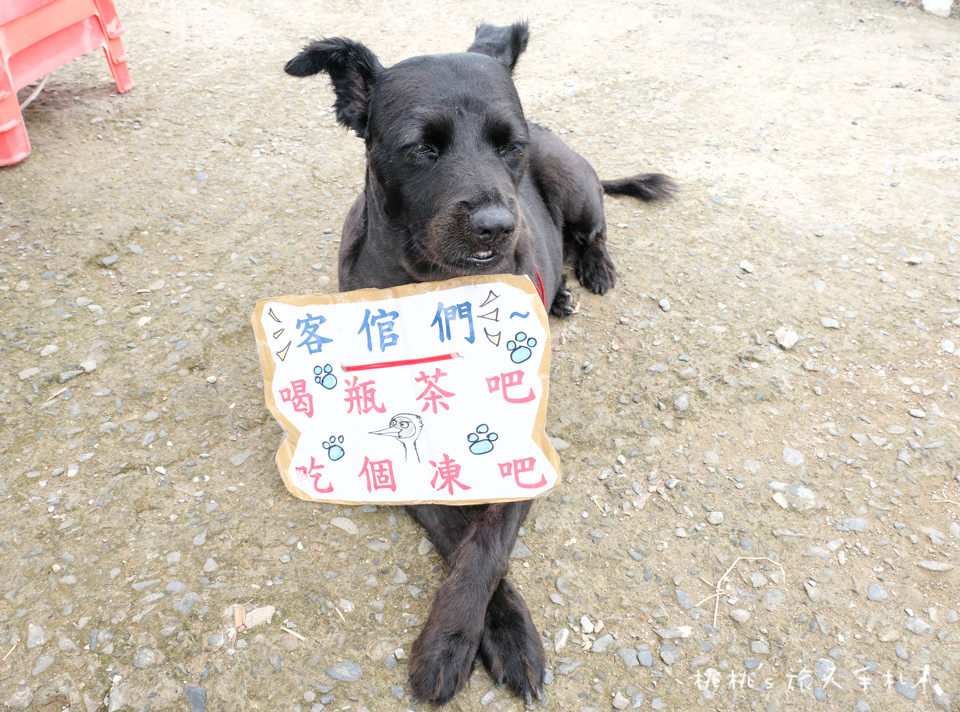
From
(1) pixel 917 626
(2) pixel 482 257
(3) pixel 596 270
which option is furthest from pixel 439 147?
(1) pixel 917 626

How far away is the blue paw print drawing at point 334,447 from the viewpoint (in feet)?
8.68

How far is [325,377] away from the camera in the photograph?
2686 millimetres

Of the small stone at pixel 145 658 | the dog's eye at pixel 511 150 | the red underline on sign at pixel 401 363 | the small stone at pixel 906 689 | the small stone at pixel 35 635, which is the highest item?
the dog's eye at pixel 511 150

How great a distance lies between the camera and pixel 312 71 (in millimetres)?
2721

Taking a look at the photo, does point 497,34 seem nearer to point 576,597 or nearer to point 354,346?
point 354,346

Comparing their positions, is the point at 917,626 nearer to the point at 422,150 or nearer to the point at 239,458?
the point at 422,150

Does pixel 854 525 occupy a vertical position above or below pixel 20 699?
below

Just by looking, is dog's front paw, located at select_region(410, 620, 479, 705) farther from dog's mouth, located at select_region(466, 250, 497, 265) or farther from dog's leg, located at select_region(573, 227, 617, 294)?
dog's leg, located at select_region(573, 227, 617, 294)

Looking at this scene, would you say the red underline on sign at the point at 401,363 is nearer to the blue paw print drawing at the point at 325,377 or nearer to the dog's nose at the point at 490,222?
the blue paw print drawing at the point at 325,377

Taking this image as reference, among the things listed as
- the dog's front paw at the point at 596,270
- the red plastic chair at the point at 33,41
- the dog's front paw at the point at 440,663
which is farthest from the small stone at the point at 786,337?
the red plastic chair at the point at 33,41

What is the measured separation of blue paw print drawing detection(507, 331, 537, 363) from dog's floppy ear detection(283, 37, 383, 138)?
3.34 feet

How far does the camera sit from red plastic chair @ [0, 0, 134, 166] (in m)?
4.26

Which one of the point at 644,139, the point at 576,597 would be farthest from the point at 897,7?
the point at 576,597

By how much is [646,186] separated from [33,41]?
155 inches
